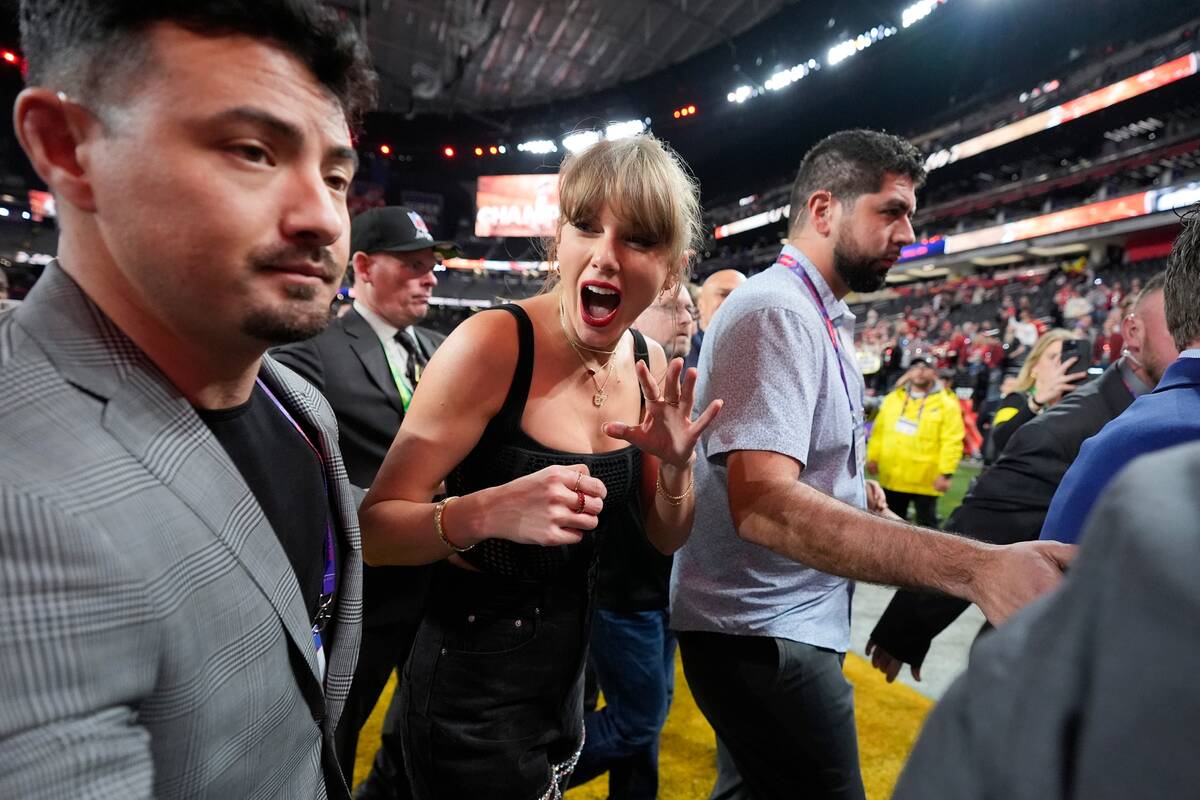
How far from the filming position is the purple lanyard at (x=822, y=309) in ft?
5.74

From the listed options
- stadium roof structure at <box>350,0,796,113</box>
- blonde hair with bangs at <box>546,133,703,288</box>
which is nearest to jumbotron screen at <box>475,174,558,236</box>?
stadium roof structure at <box>350,0,796,113</box>

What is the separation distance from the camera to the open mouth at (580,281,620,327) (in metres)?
1.59

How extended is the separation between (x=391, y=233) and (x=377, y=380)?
0.87m

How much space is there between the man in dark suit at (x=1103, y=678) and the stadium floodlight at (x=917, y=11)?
2275 cm

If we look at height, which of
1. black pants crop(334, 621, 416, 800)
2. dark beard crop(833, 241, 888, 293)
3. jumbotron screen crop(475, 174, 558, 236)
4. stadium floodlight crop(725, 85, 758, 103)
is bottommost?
black pants crop(334, 621, 416, 800)

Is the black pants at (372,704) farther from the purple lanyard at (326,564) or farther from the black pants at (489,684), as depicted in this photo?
the purple lanyard at (326,564)

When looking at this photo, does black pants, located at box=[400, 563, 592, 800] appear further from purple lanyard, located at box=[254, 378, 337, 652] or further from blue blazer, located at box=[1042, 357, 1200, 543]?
blue blazer, located at box=[1042, 357, 1200, 543]

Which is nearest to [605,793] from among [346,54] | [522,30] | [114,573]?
[114,573]

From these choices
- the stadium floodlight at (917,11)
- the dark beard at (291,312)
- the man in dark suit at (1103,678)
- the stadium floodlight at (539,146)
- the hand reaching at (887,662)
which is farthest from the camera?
the stadium floodlight at (539,146)

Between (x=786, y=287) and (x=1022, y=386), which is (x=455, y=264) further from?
(x=786, y=287)

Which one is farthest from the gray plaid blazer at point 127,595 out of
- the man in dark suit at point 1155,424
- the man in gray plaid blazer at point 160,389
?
the man in dark suit at point 1155,424

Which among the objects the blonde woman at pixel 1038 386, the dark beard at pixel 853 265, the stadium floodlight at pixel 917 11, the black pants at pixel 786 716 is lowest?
the black pants at pixel 786 716

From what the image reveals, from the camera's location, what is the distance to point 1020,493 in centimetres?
212

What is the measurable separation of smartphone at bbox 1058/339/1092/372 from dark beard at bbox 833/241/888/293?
273cm
